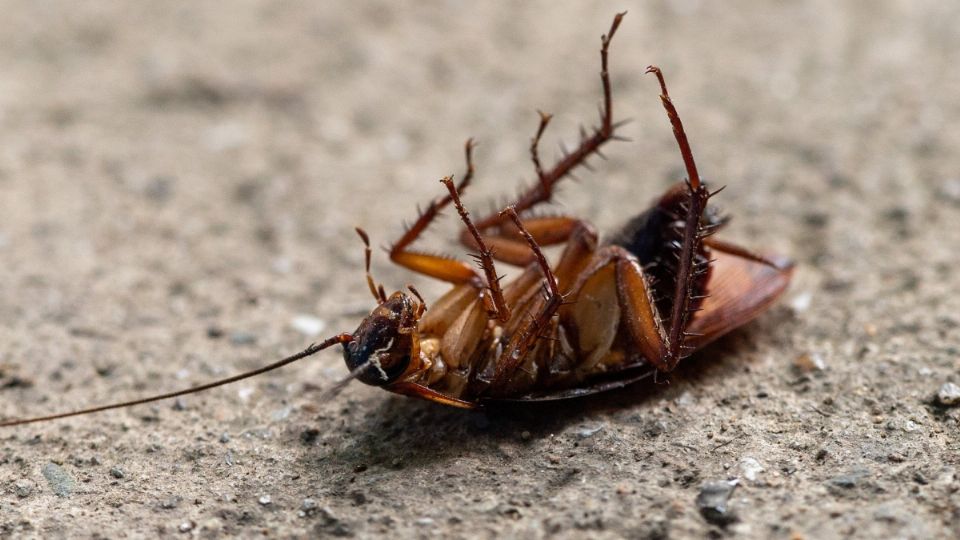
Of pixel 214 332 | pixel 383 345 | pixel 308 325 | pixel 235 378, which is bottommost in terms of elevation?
pixel 383 345

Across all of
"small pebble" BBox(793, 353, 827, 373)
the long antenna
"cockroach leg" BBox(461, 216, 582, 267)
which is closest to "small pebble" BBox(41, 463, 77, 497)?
the long antenna

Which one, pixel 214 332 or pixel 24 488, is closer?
pixel 24 488

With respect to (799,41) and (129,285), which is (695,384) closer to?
(129,285)

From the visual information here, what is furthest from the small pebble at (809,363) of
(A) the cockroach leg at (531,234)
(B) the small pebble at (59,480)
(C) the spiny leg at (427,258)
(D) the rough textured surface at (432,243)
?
(B) the small pebble at (59,480)

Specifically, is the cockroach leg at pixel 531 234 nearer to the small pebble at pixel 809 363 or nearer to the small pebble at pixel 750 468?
the small pebble at pixel 809 363

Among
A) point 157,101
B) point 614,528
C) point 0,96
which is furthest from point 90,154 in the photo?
point 614,528

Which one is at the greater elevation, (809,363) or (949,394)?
(809,363)

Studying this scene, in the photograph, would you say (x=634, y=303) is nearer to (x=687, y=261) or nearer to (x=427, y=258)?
(x=687, y=261)

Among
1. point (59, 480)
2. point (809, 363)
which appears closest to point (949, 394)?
point (809, 363)
